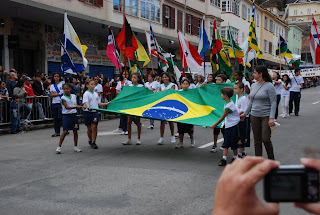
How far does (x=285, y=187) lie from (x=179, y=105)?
7.94 meters

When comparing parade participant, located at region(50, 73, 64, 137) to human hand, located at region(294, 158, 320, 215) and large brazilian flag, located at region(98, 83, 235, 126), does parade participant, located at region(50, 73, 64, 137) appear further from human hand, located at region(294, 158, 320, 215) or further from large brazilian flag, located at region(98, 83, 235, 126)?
human hand, located at region(294, 158, 320, 215)

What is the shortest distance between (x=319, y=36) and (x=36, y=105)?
11.0 meters

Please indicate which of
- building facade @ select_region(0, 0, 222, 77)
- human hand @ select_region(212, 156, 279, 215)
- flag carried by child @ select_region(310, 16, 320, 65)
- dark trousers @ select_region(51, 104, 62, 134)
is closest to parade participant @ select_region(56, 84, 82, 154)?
dark trousers @ select_region(51, 104, 62, 134)

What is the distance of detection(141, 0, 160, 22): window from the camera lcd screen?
26.1 meters

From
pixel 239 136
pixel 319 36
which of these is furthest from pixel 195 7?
pixel 239 136

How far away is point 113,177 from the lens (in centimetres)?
663

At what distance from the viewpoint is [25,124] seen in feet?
42.7

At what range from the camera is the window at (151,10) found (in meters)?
26.5

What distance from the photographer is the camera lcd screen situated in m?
1.01

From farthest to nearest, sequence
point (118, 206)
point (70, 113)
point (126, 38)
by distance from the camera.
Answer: point (126, 38)
point (70, 113)
point (118, 206)

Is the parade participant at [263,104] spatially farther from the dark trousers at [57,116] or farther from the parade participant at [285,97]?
the parade participant at [285,97]

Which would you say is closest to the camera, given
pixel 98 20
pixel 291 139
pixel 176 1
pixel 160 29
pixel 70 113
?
pixel 70 113

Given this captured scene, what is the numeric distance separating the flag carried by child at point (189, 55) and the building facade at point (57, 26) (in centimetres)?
677

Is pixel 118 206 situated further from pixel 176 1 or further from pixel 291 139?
pixel 176 1
